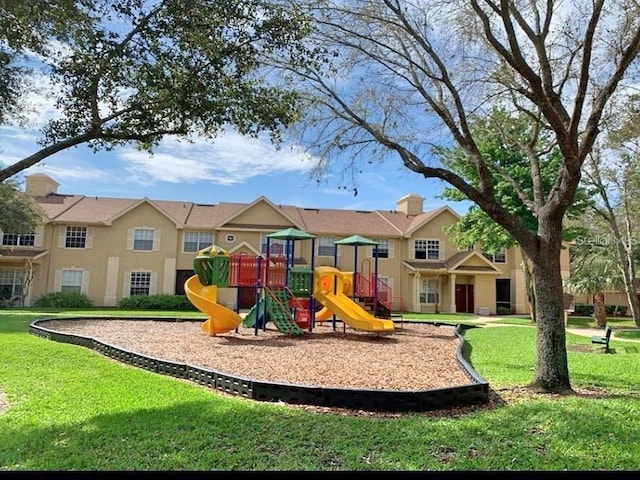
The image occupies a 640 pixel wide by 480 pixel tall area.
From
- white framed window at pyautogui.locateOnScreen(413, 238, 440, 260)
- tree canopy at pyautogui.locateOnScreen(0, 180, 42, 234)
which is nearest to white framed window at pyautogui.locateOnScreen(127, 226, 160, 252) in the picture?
tree canopy at pyautogui.locateOnScreen(0, 180, 42, 234)

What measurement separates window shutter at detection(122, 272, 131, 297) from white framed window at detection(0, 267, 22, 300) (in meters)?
5.61

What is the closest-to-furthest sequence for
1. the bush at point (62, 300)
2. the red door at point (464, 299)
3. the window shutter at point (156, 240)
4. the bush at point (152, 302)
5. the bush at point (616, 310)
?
the bush at point (62, 300)
the bush at point (152, 302)
the window shutter at point (156, 240)
the red door at point (464, 299)
the bush at point (616, 310)

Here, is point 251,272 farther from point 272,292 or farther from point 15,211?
point 15,211

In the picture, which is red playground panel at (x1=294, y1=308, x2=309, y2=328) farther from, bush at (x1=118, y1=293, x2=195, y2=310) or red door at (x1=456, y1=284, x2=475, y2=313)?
red door at (x1=456, y1=284, x2=475, y2=313)

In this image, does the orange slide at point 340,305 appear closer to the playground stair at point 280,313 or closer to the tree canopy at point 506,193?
the playground stair at point 280,313

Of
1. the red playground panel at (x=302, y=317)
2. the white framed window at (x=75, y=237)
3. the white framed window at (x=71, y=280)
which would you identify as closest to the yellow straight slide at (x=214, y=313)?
the red playground panel at (x=302, y=317)

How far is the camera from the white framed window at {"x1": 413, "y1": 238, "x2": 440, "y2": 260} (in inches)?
1292

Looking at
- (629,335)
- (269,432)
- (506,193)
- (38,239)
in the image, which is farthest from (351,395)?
(38,239)

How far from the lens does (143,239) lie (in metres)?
29.4

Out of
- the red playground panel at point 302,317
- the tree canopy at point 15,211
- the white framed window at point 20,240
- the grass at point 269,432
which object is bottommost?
the grass at point 269,432

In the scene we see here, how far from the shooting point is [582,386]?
8375mm

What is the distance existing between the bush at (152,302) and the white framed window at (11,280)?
5933 millimetres

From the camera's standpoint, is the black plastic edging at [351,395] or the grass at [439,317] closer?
the black plastic edging at [351,395]

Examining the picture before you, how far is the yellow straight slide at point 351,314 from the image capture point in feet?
49.7
